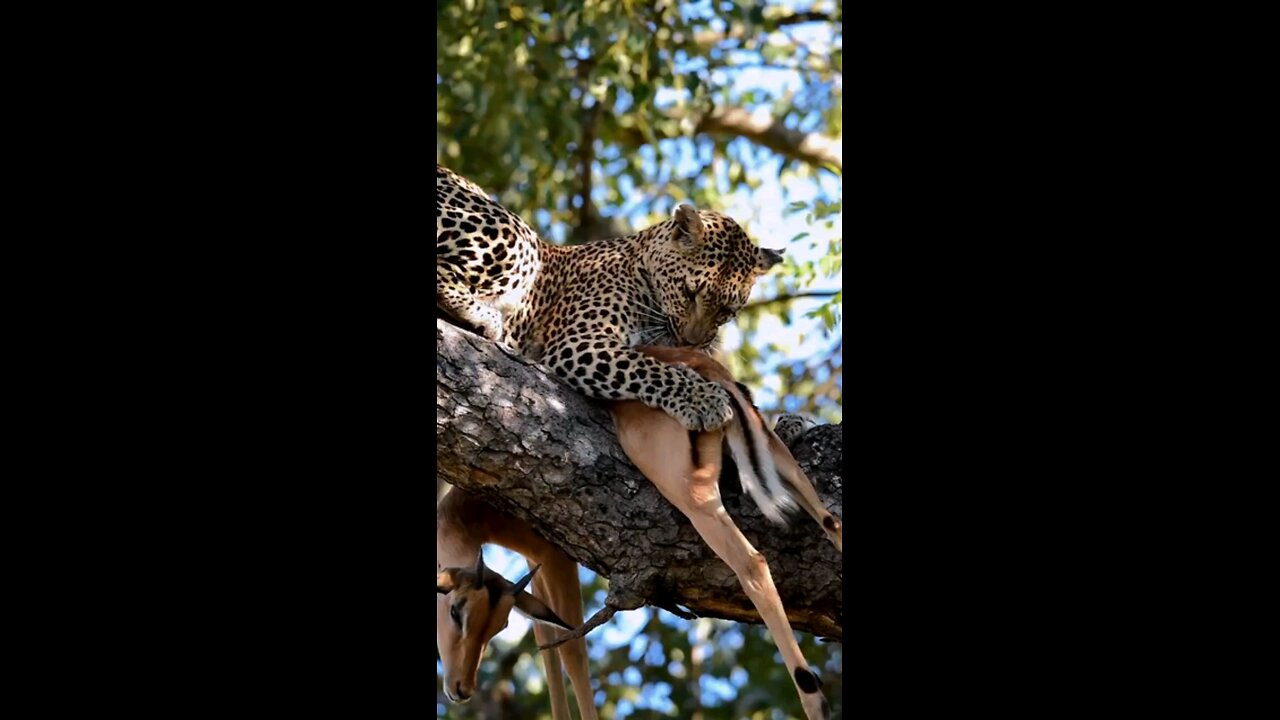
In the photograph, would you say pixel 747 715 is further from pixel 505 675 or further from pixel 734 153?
pixel 734 153

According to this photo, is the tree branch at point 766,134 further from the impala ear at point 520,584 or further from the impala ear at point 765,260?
the impala ear at point 520,584

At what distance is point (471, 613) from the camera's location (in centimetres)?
476

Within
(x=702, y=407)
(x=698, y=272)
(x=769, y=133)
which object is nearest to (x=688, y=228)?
(x=698, y=272)

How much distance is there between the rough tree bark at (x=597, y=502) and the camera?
170 inches

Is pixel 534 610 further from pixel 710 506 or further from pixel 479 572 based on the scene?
pixel 710 506

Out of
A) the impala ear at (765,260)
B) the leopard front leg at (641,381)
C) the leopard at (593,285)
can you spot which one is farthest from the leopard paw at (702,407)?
the impala ear at (765,260)

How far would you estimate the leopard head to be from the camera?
5793mm

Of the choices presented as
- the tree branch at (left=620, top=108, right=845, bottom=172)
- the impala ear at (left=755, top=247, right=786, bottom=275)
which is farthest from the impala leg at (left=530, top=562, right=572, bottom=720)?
the tree branch at (left=620, top=108, right=845, bottom=172)

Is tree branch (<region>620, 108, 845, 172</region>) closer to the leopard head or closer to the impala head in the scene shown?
the leopard head
